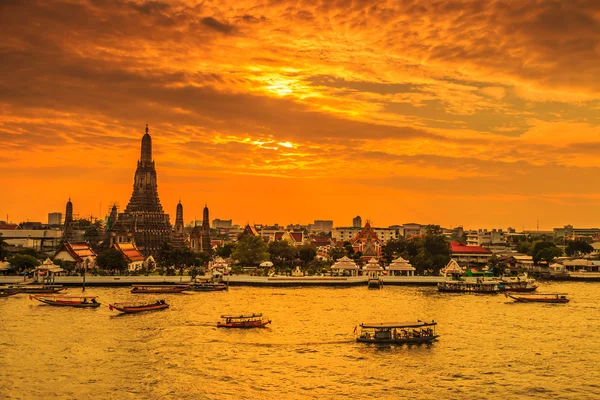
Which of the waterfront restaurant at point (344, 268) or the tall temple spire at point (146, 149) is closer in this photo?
the waterfront restaurant at point (344, 268)

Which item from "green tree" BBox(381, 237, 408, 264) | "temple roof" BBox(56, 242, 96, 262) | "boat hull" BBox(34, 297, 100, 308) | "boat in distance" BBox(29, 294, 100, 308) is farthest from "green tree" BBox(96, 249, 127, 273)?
"green tree" BBox(381, 237, 408, 264)

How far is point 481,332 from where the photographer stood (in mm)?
47094

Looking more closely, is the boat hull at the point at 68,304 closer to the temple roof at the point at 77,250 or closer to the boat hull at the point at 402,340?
the boat hull at the point at 402,340

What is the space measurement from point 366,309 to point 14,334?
28133 millimetres

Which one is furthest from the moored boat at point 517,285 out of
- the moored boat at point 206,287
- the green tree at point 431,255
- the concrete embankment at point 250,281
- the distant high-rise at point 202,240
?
the distant high-rise at point 202,240

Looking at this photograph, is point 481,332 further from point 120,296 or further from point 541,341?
point 120,296

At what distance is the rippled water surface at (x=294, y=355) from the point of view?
32.2 m

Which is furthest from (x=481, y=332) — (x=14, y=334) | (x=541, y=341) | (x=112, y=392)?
(x=14, y=334)

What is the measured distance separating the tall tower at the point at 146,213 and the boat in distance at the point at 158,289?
147 feet

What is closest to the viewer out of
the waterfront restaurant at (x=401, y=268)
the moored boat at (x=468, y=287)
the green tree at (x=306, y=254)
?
the moored boat at (x=468, y=287)

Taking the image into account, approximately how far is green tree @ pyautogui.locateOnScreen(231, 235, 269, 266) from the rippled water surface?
43946 millimetres

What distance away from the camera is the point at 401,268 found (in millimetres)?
92000

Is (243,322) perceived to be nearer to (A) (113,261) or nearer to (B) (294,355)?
(B) (294,355)

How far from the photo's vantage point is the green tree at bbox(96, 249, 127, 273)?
89938 mm
